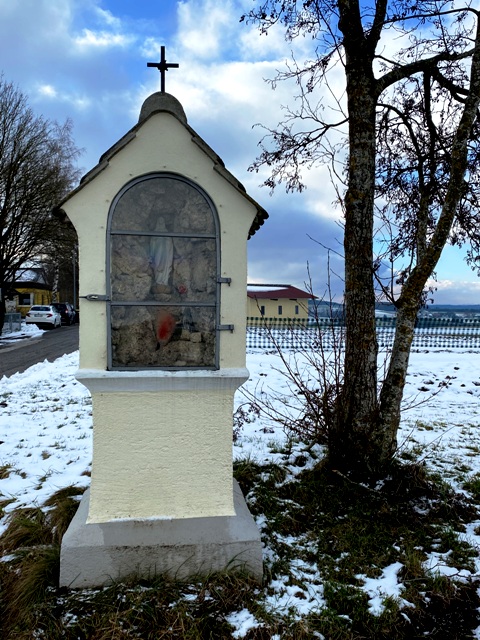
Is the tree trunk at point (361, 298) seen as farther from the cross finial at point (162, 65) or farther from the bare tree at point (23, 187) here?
the bare tree at point (23, 187)

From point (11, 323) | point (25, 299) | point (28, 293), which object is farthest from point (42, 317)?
point (25, 299)

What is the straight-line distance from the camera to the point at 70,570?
102 inches

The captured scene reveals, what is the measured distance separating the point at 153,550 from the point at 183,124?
2.61 metres

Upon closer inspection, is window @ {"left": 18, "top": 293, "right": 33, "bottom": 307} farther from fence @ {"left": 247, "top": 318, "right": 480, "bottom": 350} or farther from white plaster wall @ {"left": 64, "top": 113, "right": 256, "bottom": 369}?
white plaster wall @ {"left": 64, "top": 113, "right": 256, "bottom": 369}

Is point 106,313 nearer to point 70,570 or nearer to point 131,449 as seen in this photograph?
point 131,449

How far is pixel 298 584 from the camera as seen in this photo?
262cm

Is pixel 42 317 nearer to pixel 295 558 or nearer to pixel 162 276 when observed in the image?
pixel 162 276

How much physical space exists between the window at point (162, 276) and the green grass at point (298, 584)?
133cm

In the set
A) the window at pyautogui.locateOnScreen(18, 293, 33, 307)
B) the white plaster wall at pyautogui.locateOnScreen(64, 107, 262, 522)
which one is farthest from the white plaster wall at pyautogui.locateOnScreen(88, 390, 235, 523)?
the window at pyautogui.locateOnScreen(18, 293, 33, 307)

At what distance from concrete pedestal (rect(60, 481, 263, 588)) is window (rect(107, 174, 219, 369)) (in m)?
1.02

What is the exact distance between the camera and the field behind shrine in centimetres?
229

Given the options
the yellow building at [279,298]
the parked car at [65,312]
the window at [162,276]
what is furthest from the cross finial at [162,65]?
the parked car at [65,312]

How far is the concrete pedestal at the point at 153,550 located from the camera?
2594 mm

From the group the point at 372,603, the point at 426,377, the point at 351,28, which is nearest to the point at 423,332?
the point at 426,377
